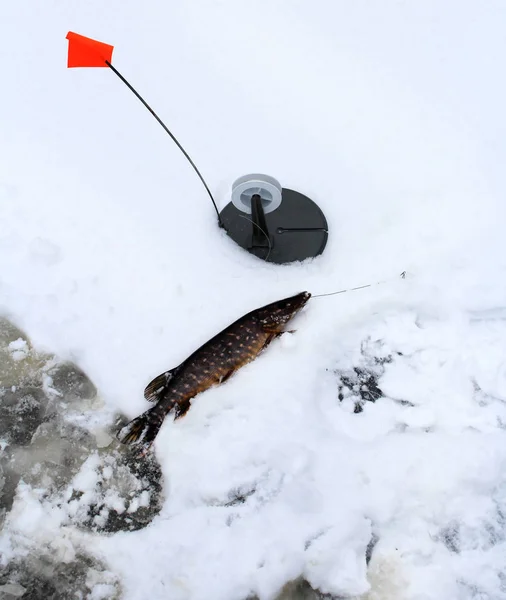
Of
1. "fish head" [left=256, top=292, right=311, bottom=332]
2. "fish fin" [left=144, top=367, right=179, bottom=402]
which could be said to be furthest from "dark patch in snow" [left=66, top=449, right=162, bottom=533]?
"fish head" [left=256, top=292, right=311, bottom=332]

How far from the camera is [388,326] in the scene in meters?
2.20

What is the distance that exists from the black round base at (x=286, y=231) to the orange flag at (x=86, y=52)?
94 cm

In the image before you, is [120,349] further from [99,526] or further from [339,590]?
[339,590]

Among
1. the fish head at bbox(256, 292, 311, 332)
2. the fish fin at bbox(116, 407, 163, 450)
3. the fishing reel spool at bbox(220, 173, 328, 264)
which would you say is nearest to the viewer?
the fish fin at bbox(116, 407, 163, 450)

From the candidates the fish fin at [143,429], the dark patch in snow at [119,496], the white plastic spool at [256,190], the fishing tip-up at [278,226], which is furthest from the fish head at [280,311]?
the dark patch in snow at [119,496]

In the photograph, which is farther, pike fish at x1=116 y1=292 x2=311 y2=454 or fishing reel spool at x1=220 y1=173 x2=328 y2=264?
fishing reel spool at x1=220 y1=173 x2=328 y2=264

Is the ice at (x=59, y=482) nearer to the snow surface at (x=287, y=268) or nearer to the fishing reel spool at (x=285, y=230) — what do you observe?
the snow surface at (x=287, y=268)

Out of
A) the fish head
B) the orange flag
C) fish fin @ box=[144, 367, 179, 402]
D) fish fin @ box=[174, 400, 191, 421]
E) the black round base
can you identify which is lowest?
fish fin @ box=[174, 400, 191, 421]

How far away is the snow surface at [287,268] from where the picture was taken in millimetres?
1822

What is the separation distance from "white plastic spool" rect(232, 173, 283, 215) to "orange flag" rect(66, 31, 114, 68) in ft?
2.27

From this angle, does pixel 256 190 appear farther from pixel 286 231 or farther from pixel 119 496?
pixel 119 496

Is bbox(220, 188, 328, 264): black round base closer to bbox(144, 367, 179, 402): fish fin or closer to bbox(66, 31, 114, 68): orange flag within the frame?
bbox(144, 367, 179, 402): fish fin

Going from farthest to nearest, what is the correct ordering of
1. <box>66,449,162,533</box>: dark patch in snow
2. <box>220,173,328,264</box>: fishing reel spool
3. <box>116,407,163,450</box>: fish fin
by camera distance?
<box>220,173,328,264</box>: fishing reel spool, <box>116,407,163,450</box>: fish fin, <box>66,449,162,533</box>: dark patch in snow

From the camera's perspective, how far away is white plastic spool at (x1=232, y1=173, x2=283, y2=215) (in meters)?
2.04
